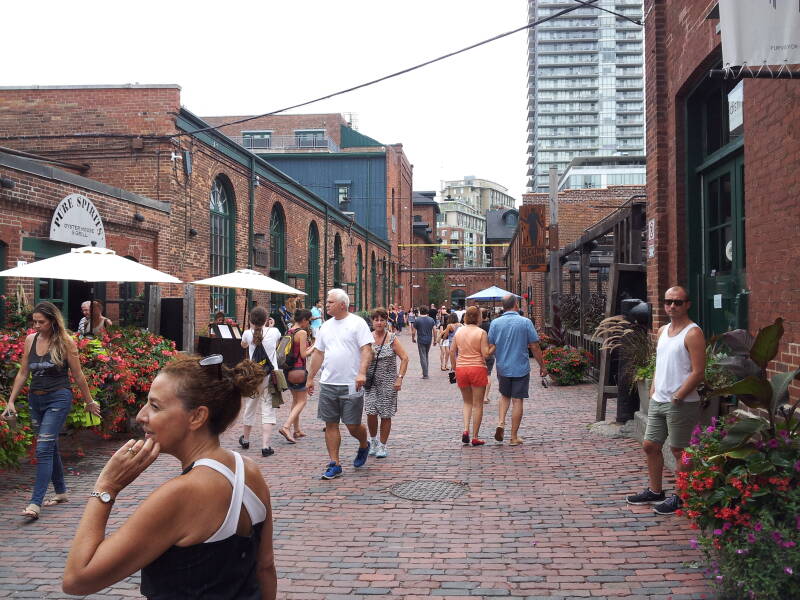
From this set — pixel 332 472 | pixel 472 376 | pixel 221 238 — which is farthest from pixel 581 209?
pixel 332 472

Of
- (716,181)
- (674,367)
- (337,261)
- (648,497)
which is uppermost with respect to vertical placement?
(337,261)

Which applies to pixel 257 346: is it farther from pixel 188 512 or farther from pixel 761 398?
pixel 188 512

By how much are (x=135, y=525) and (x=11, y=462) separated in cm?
517

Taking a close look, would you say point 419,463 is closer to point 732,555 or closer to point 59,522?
point 59,522

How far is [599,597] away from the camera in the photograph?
4016 mm

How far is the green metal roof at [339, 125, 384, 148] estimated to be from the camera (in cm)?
5706

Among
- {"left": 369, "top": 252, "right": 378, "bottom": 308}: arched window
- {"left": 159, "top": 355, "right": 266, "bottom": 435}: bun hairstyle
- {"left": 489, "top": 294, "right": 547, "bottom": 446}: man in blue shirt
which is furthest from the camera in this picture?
{"left": 369, "top": 252, "right": 378, "bottom": 308}: arched window

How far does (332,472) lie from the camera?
691cm

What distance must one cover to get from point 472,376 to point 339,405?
210 centimetres

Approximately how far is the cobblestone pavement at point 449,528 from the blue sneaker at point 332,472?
99 millimetres

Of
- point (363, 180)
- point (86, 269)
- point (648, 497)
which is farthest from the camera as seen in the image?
point (363, 180)

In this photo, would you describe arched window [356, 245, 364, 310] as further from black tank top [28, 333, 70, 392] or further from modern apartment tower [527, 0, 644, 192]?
modern apartment tower [527, 0, 644, 192]

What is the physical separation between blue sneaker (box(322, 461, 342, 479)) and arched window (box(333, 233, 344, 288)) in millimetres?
26432

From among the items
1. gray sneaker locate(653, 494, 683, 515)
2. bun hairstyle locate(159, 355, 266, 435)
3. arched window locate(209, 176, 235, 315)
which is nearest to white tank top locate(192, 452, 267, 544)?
bun hairstyle locate(159, 355, 266, 435)
